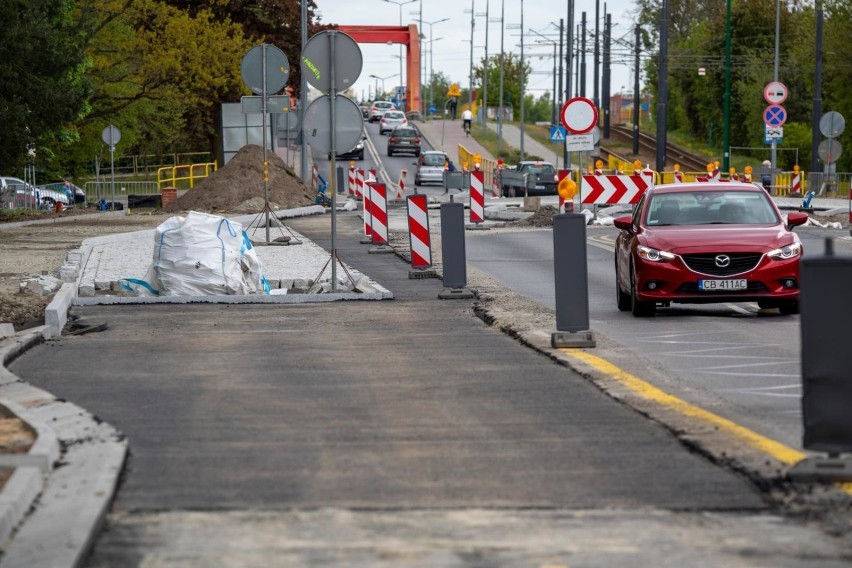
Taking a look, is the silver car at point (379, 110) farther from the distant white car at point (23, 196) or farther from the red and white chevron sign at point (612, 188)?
the red and white chevron sign at point (612, 188)

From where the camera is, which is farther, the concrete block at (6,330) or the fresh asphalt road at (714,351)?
the concrete block at (6,330)

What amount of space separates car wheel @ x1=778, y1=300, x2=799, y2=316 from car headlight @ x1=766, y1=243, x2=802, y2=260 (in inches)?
17.9

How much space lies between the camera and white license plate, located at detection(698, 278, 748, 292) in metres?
16.5

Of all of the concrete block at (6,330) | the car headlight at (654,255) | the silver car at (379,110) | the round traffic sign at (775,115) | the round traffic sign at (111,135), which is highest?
the silver car at (379,110)

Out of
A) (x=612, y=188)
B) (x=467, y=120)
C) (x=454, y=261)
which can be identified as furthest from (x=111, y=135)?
(x=467, y=120)

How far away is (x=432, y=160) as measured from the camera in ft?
251

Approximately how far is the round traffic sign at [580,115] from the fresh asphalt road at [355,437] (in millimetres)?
14527

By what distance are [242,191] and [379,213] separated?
21.7 metres

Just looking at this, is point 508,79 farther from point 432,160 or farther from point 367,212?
point 367,212

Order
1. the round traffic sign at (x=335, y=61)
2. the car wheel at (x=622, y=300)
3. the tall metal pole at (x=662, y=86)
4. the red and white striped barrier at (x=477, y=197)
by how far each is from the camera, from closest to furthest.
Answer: the car wheel at (x=622, y=300) → the round traffic sign at (x=335, y=61) → the red and white striped barrier at (x=477, y=197) → the tall metal pole at (x=662, y=86)

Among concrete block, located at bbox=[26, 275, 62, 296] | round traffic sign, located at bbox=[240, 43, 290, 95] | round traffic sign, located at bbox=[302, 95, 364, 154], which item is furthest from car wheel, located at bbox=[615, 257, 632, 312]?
round traffic sign, located at bbox=[240, 43, 290, 95]

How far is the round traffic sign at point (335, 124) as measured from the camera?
18047 millimetres

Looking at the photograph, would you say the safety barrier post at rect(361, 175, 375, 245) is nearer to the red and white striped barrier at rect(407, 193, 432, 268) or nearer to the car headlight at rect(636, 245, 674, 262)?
the red and white striped barrier at rect(407, 193, 432, 268)

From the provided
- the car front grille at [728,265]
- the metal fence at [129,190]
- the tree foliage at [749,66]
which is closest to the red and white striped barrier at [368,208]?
the car front grille at [728,265]
